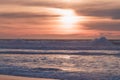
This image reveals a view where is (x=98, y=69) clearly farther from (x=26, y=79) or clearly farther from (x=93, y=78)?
(x=26, y=79)

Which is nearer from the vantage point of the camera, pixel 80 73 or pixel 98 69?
pixel 80 73

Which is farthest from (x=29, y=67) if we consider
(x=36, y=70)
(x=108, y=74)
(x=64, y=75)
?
(x=108, y=74)

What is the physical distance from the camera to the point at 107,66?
1820 cm

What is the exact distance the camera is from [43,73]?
1573 centimetres

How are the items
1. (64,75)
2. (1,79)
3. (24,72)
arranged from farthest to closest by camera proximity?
(24,72) < (64,75) < (1,79)

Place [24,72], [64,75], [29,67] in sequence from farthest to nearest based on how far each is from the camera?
1. [29,67]
2. [24,72]
3. [64,75]

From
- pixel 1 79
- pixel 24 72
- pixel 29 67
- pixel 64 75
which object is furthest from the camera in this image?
pixel 29 67

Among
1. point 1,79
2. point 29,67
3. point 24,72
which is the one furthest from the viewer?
point 29,67

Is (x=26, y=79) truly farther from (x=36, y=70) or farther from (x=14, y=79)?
(x=36, y=70)

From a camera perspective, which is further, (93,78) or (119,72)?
(119,72)

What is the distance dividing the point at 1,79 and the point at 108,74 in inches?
191

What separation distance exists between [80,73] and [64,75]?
904 millimetres

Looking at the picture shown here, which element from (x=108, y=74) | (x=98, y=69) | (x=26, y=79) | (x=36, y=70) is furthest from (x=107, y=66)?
(x=26, y=79)

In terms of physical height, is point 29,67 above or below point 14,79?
above
